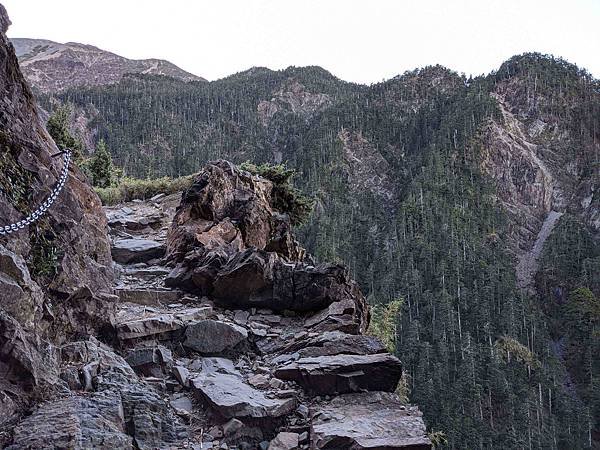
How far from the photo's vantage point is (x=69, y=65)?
468 feet

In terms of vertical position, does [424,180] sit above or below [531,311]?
above

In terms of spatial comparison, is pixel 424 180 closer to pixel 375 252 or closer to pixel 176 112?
pixel 375 252

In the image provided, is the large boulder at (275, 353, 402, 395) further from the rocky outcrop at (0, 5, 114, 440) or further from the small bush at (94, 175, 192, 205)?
the small bush at (94, 175, 192, 205)

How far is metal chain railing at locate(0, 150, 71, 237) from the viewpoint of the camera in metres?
5.05

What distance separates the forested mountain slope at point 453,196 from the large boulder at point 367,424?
43.7 metres

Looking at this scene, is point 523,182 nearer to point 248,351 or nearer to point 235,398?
point 248,351

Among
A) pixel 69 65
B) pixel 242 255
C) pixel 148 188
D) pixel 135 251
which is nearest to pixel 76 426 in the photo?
pixel 242 255

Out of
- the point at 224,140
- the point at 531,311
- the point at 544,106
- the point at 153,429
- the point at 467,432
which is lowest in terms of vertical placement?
the point at 467,432

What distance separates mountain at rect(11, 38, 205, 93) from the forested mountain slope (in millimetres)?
19747

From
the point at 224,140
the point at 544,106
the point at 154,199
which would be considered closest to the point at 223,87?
the point at 224,140

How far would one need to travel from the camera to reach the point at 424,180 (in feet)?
302

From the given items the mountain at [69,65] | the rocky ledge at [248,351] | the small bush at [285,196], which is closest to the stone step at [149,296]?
the rocky ledge at [248,351]

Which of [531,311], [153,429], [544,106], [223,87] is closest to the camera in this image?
[153,429]

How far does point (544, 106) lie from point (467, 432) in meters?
85.7
